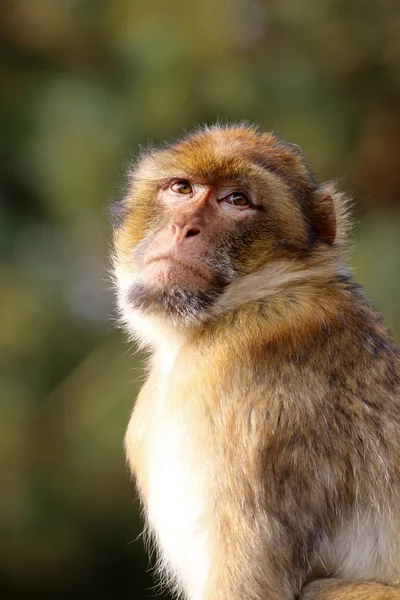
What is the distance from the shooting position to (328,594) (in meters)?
5.04

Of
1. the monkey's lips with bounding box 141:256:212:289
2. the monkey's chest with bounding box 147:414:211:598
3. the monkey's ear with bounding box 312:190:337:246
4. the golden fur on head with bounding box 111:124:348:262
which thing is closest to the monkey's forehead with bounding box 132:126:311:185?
the golden fur on head with bounding box 111:124:348:262

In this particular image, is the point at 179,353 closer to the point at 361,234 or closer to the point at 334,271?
the point at 334,271

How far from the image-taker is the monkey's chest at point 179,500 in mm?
5199

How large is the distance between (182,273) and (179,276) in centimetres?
2

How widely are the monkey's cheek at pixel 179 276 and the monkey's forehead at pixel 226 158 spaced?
17.8 inches

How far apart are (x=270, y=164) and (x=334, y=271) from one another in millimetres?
564

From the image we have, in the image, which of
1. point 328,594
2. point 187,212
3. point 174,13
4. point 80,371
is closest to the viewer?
point 328,594

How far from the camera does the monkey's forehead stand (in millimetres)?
5543

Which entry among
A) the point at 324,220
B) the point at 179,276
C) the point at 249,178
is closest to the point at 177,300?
the point at 179,276

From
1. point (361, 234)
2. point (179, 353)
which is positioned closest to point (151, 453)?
point (179, 353)

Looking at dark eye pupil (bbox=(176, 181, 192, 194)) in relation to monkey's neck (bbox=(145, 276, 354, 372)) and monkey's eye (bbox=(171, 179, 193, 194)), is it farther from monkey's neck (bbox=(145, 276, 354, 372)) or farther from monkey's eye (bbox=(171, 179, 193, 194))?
monkey's neck (bbox=(145, 276, 354, 372))

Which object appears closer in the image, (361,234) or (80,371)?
(361,234)

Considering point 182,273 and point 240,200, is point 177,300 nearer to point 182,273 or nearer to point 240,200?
point 182,273

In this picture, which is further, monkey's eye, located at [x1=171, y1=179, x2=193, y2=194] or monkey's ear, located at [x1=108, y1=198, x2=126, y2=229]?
monkey's ear, located at [x1=108, y1=198, x2=126, y2=229]
